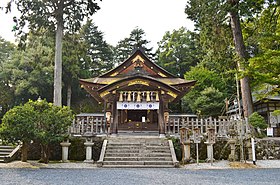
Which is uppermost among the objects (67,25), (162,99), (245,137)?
(67,25)

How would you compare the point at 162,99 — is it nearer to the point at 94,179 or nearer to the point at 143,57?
the point at 143,57

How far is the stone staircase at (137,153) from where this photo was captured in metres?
9.39

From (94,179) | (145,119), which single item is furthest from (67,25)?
(94,179)

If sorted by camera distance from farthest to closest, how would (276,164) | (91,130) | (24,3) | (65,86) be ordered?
(65,86)
(24,3)
(91,130)
(276,164)

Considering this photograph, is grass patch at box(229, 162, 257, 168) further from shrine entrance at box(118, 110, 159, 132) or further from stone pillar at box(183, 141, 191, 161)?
shrine entrance at box(118, 110, 159, 132)

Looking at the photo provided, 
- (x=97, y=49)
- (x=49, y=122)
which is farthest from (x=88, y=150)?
(x=97, y=49)

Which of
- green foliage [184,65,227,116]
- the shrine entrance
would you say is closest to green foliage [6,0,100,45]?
the shrine entrance

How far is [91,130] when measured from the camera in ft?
39.4

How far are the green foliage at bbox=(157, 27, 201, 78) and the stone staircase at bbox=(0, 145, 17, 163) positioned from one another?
24.9 metres

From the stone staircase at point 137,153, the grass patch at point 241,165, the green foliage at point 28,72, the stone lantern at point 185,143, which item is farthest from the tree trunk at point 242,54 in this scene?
the green foliage at point 28,72

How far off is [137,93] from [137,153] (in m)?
4.21

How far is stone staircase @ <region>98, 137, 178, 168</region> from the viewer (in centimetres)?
939

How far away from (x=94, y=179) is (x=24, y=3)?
420 inches

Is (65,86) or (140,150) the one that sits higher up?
(65,86)
